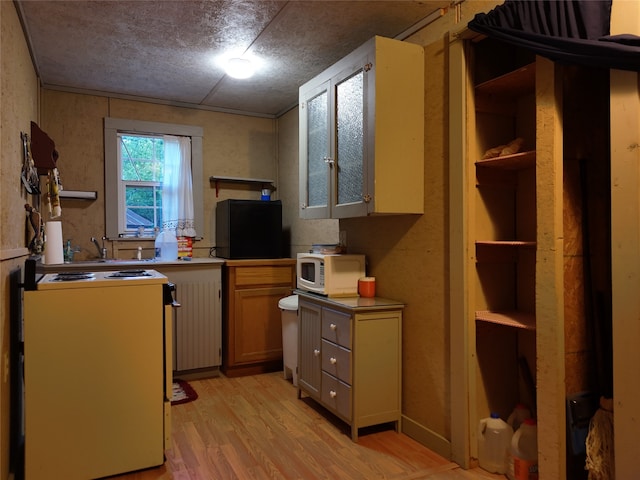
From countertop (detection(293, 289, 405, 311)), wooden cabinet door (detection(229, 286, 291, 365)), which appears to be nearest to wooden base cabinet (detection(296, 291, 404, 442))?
countertop (detection(293, 289, 405, 311))

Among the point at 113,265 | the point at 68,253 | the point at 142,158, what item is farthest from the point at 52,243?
the point at 142,158

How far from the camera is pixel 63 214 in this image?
150 inches

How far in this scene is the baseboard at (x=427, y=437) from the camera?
92.4 inches

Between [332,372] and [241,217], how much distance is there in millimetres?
1805

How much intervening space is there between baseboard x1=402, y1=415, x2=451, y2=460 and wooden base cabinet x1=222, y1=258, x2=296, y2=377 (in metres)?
1.60

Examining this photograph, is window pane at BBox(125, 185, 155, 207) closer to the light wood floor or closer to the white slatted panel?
the white slatted panel

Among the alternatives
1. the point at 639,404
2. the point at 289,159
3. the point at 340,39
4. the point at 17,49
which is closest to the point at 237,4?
the point at 340,39

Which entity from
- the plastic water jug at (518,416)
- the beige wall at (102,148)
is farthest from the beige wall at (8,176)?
the plastic water jug at (518,416)

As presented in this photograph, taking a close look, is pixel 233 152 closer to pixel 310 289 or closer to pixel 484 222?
pixel 310 289

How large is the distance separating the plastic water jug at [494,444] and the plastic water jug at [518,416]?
2.1 inches

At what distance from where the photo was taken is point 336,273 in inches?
113

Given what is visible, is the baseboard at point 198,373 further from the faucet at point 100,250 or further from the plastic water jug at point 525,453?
the plastic water jug at point 525,453

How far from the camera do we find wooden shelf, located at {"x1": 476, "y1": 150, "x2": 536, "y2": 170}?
6.67 ft

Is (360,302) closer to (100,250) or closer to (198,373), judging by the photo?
(198,373)
